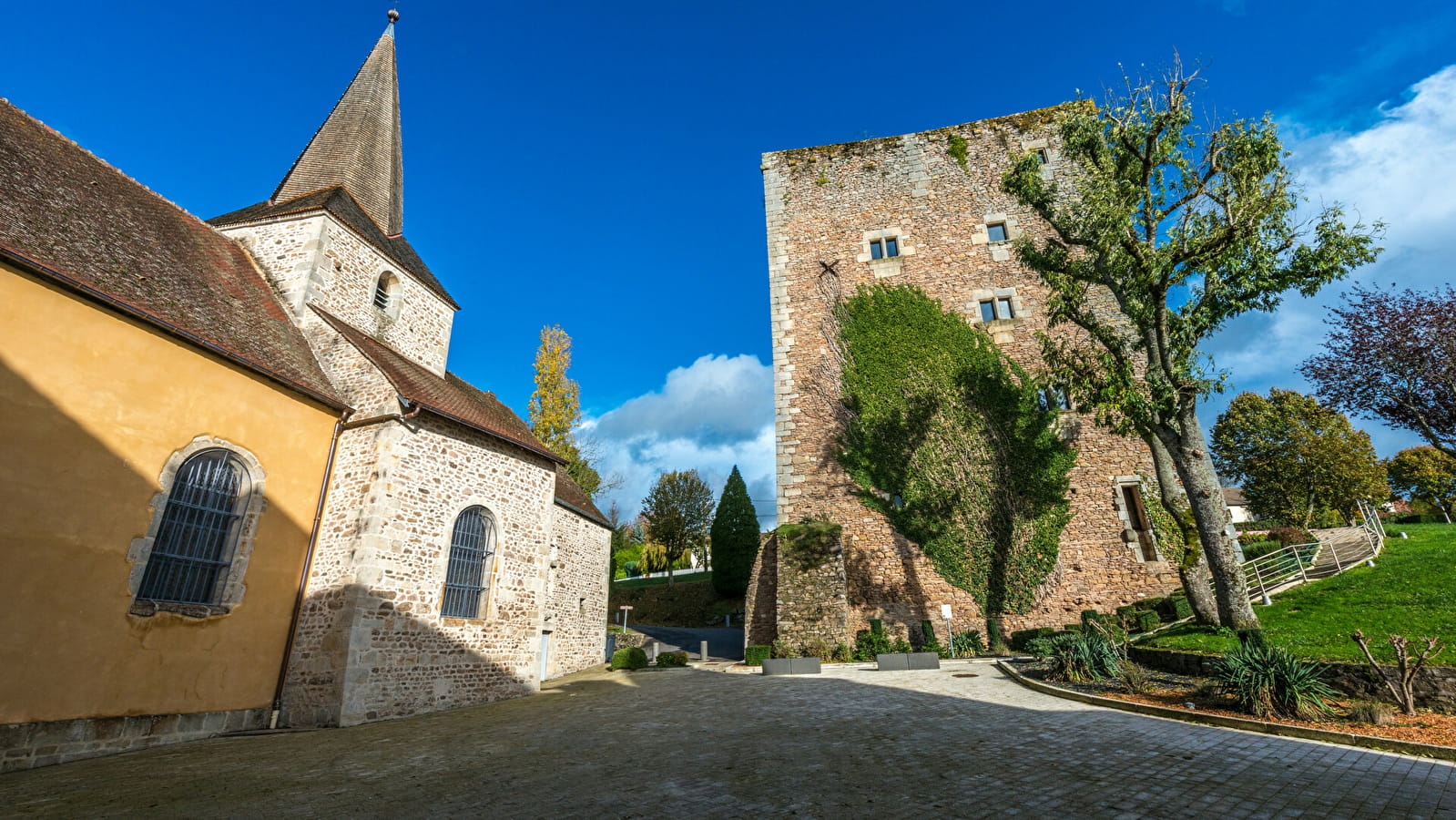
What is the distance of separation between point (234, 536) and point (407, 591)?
2715mm

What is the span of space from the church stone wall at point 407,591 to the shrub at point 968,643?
10.3 m

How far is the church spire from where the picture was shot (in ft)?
51.3

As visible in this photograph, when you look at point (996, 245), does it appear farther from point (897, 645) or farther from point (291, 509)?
point (291, 509)

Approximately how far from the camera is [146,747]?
784 cm

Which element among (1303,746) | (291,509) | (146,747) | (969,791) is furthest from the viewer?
(291,509)

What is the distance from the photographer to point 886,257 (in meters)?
19.4

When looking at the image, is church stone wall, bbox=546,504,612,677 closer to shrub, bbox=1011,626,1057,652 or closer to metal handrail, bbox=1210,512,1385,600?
shrub, bbox=1011,626,1057,652

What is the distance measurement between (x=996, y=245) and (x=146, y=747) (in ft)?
73.5

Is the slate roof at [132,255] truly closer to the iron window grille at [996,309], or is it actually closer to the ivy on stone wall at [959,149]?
the iron window grille at [996,309]

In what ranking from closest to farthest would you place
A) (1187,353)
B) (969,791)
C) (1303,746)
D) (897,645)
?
1. (969,791)
2. (1303,746)
3. (1187,353)
4. (897,645)

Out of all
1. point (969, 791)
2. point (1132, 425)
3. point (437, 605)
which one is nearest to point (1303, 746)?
point (969, 791)

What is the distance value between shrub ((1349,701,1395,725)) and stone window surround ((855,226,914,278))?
15034 millimetres

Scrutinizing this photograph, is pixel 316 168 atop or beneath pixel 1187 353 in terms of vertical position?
atop

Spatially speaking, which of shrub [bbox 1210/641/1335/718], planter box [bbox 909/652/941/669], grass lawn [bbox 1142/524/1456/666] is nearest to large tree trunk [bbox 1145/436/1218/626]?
grass lawn [bbox 1142/524/1456/666]
